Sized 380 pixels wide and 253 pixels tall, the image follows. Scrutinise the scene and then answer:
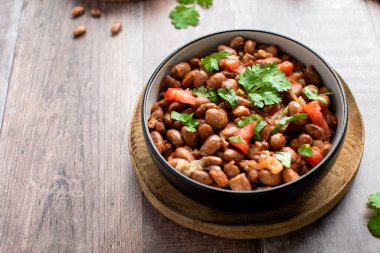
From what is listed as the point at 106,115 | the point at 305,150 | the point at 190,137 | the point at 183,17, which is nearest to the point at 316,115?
the point at 305,150

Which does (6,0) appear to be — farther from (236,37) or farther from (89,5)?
(236,37)

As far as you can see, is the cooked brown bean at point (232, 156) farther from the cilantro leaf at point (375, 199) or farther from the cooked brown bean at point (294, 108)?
the cilantro leaf at point (375, 199)

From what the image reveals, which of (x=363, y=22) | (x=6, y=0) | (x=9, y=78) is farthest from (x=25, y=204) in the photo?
(x=363, y=22)

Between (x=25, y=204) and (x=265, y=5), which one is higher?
(x=265, y=5)

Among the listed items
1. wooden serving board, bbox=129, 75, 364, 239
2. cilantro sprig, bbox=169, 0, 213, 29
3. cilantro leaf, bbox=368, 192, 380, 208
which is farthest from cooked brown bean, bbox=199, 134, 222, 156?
cilantro sprig, bbox=169, 0, 213, 29

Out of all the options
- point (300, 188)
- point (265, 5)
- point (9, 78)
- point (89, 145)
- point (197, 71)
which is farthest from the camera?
point (265, 5)

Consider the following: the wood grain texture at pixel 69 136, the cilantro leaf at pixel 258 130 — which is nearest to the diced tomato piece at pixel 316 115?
the cilantro leaf at pixel 258 130
